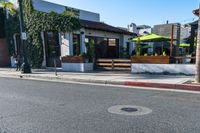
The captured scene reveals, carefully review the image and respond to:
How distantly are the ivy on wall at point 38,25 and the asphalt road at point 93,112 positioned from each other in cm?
792

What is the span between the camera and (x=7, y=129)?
217 inches

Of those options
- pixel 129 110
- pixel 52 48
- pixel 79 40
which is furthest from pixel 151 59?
pixel 129 110

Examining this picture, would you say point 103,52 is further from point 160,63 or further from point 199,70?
point 199,70

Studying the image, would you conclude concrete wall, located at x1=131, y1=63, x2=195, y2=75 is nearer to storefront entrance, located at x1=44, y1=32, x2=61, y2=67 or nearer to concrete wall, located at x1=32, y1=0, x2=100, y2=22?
storefront entrance, located at x1=44, y1=32, x2=61, y2=67

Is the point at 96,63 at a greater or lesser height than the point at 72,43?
lesser

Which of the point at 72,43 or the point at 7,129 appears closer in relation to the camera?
the point at 7,129

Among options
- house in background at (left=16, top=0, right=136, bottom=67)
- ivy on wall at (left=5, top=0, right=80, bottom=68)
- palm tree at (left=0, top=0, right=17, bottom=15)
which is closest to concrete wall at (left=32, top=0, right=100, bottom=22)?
house in background at (left=16, top=0, right=136, bottom=67)

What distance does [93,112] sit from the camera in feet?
22.4

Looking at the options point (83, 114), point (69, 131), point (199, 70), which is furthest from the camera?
point (199, 70)

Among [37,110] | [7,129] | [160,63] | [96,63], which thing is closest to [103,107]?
[37,110]

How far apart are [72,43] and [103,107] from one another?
1144cm

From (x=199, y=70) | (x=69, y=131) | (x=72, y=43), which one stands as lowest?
(x=69, y=131)

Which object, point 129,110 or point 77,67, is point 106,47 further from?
point 129,110

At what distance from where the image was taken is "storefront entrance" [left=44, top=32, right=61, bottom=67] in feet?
61.2
